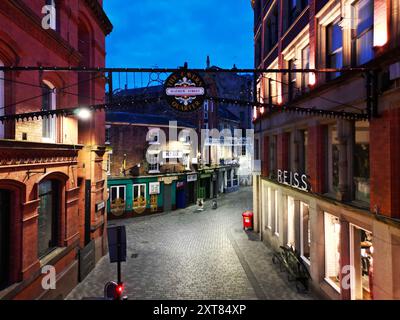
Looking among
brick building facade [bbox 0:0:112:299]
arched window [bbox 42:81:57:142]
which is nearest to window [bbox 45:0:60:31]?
brick building facade [bbox 0:0:112:299]

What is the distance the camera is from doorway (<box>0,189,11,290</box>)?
7125 mm

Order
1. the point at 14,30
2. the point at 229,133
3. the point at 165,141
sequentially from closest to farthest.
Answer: the point at 14,30 → the point at 165,141 → the point at 229,133

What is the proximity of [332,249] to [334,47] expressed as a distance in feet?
→ 23.6

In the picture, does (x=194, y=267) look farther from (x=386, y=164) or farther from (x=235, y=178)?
(x=235, y=178)

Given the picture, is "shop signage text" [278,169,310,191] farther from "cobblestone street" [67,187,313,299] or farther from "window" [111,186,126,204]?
"window" [111,186,126,204]

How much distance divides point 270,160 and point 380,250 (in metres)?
10.2

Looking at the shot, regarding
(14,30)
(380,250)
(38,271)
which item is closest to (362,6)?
(380,250)

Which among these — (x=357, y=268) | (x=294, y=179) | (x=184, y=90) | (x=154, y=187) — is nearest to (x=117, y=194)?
(x=154, y=187)

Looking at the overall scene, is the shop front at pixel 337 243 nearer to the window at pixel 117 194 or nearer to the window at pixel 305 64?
the window at pixel 305 64

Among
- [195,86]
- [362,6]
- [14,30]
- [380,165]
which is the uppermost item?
[362,6]

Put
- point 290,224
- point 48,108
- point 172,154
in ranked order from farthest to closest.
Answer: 1. point 172,154
2. point 290,224
3. point 48,108

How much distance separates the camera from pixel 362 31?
7777 mm
